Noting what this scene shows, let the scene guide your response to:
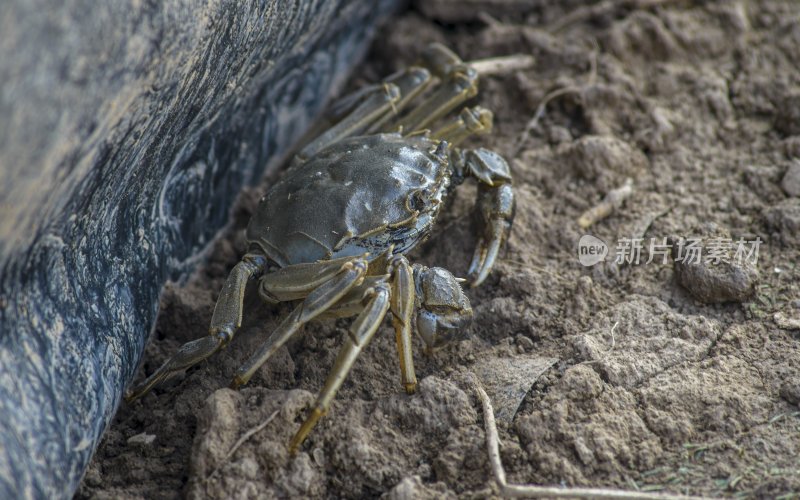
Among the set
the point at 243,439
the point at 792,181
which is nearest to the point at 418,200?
the point at 243,439

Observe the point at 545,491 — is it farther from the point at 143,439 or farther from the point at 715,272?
the point at 143,439

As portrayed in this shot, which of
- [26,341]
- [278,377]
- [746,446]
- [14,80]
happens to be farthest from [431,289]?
[14,80]

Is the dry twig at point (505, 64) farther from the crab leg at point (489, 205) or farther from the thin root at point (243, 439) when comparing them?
the thin root at point (243, 439)

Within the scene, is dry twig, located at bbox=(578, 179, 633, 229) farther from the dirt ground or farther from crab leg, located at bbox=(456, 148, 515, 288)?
crab leg, located at bbox=(456, 148, 515, 288)

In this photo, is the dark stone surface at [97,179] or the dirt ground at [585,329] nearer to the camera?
the dark stone surface at [97,179]

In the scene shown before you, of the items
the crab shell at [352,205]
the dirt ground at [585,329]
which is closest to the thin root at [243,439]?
the dirt ground at [585,329]

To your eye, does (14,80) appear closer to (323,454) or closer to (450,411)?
(323,454)

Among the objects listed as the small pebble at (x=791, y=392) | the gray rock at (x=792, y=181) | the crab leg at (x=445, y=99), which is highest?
the crab leg at (x=445, y=99)

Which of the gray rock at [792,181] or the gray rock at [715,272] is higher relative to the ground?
the gray rock at [792,181]
